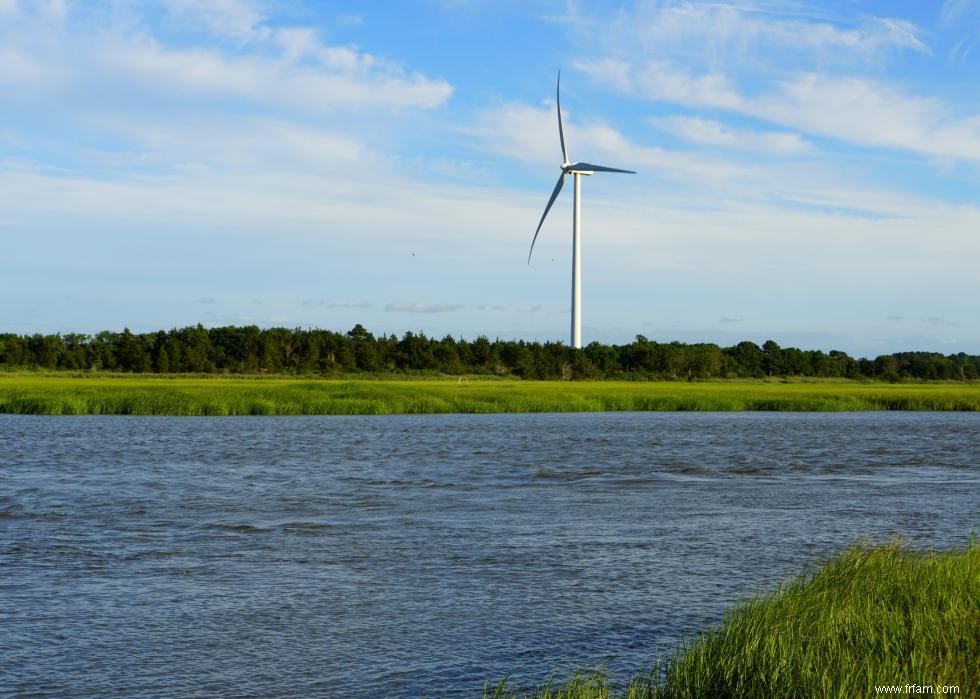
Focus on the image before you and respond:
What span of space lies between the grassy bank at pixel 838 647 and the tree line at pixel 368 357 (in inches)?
3874

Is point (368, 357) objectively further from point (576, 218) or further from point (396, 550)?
point (396, 550)

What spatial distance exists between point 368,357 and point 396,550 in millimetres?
98970

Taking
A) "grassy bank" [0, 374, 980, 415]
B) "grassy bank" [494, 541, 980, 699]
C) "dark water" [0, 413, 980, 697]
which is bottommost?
"dark water" [0, 413, 980, 697]

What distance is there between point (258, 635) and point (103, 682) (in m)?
1.84

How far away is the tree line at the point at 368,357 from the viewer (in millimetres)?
108562

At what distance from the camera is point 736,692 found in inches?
297

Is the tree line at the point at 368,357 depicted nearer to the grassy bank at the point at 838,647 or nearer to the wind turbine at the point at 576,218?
the wind turbine at the point at 576,218

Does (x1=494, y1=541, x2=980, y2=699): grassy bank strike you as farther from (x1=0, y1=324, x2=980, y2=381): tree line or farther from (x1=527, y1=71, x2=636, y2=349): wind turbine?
(x1=0, y1=324, x2=980, y2=381): tree line

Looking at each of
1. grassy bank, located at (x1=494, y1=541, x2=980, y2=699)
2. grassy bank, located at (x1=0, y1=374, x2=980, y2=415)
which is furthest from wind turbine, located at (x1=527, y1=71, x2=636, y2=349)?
grassy bank, located at (x1=494, y1=541, x2=980, y2=699)

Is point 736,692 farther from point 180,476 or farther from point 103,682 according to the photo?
point 180,476

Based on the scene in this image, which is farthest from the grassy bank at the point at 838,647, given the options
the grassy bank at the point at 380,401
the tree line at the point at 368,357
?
the tree line at the point at 368,357

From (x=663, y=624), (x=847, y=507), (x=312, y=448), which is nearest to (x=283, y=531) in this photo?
(x=663, y=624)

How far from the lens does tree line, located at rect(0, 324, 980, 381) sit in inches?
4274

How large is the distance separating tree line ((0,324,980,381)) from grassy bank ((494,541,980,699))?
9839cm
